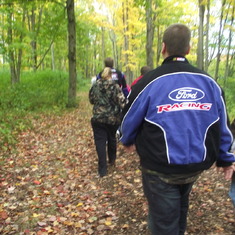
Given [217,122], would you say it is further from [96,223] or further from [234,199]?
[96,223]

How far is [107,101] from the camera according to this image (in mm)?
4910

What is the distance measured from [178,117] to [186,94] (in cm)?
20

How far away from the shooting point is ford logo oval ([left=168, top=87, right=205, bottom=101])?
200 centimetres

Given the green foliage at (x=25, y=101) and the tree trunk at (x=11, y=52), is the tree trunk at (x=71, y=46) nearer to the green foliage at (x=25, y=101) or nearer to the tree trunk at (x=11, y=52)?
the green foliage at (x=25, y=101)

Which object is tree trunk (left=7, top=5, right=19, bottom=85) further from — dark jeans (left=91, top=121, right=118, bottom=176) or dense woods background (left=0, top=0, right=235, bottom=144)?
dark jeans (left=91, top=121, right=118, bottom=176)

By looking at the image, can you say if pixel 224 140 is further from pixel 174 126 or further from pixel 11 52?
pixel 11 52

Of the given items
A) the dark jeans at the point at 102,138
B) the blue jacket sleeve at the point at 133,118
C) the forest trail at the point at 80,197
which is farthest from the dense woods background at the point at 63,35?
the blue jacket sleeve at the point at 133,118

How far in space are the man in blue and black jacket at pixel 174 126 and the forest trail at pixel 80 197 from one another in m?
1.60

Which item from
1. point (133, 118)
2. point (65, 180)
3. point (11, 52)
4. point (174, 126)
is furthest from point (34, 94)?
point (174, 126)

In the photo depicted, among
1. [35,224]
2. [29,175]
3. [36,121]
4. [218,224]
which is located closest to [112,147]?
[29,175]

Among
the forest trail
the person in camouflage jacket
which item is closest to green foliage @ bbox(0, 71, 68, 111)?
the forest trail

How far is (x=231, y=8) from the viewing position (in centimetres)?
1786

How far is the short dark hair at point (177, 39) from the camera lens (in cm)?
209

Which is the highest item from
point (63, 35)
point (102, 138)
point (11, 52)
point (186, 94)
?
point (63, 35)
